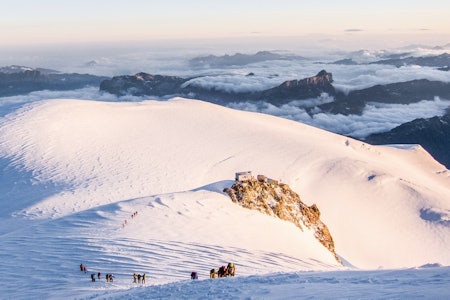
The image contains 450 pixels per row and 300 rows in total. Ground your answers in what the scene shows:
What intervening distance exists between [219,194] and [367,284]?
21368 millimetres

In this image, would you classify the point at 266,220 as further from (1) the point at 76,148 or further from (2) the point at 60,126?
(2) the point at 60,126

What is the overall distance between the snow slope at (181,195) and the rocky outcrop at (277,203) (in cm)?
144

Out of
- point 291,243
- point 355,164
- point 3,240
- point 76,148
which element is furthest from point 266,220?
point 355,164

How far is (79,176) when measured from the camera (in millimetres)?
50906

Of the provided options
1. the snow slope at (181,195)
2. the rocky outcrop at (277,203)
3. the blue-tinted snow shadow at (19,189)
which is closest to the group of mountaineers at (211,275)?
the snow slope at (181,195)

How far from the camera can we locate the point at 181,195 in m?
35.5

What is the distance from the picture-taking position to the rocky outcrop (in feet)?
123

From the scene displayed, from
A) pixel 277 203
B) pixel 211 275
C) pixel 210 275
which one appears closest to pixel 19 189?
pixel 277 203

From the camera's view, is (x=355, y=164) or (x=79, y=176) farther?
(x=355, y=164)

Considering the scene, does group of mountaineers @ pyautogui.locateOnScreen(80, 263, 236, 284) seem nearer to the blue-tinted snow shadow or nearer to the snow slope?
the snow slope

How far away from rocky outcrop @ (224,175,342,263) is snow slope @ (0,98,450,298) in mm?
1442

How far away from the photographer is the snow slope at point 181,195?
2484cm

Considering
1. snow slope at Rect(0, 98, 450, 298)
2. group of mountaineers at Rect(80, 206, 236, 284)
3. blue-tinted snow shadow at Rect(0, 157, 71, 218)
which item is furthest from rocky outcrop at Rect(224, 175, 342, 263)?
blue-tinted snow shadow at Rect(0, 157, 71, 218)

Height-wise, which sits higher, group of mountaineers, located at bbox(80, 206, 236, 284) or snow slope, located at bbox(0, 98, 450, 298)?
group of mountaineers, located at bbox(80, 206, 236, 284)
